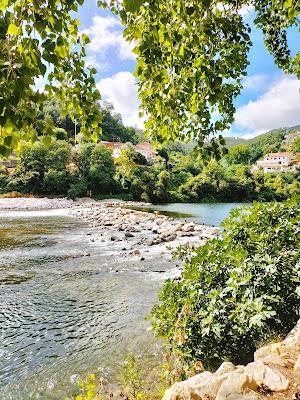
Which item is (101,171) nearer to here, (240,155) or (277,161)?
(240,155)

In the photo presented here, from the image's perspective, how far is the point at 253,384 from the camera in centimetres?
277

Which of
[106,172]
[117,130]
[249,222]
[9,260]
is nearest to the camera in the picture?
[249,222]

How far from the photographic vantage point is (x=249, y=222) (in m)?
4.75

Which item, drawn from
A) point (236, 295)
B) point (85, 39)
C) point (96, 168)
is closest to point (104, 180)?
point (96, 168)

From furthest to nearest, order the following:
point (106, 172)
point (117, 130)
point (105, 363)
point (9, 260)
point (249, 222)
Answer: point (117, 130) < point (106, 172) < point (9, 260) < point (105, 363) < point (249, 222)

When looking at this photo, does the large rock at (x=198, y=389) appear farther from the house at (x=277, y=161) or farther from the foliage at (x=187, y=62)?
the house at (x=277, y=161)

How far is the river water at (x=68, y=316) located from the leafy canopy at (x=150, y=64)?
3.90 m

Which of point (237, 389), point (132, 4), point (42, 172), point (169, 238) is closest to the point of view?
point (132, 4)

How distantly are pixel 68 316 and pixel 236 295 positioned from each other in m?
4.71

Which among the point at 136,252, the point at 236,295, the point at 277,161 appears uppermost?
the point at 277,161

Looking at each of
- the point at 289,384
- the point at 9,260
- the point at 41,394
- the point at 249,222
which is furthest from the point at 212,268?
the point at 9,260

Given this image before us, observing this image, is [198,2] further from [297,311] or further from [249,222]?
[297,311]

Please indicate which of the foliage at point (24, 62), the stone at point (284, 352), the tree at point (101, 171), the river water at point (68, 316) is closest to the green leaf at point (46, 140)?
the foliage at point (24, 62)

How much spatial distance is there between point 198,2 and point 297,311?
412cm
